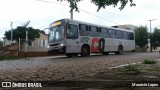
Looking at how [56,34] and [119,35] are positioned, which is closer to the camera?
[56,34]

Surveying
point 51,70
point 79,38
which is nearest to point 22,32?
point 79,38

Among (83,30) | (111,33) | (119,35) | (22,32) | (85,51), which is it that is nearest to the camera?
(83,30)

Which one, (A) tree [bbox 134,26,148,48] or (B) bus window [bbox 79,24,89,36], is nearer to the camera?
(B) bus window [bbox 79,24,89,36]

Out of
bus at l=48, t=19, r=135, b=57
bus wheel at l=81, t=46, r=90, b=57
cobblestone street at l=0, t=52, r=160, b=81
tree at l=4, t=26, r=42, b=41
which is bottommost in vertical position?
cobblestone street at l=0, t=52, r=160, b=81

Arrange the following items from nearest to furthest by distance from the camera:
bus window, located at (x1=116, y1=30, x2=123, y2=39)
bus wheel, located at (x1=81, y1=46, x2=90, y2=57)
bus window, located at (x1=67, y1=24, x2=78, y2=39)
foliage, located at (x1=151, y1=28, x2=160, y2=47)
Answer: bus window, located at (x1=67, y1=24, x2=78, y2=39)
bus wheel, located at (x1=81, y1=46, x2=90, y2=57)
bus window, located at (x1=116, y1=30, x2=123, y2=39)
foliage, located at (x1=151, y1=28, x2=160, y2=47)

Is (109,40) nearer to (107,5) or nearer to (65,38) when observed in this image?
(65,38)

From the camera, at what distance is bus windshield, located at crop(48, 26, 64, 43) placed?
21734 millimetres

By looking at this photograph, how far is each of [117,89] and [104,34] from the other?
69.0ft

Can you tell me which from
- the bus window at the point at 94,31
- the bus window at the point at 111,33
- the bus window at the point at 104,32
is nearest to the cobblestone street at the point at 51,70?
the bus window at the point at 94,31

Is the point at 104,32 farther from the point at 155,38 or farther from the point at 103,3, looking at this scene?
the point at 155,38

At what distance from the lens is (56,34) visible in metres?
22.1

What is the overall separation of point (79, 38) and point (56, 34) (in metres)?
2.10

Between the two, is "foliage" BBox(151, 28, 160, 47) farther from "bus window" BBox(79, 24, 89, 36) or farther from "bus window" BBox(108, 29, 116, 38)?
"bus window" BBox(79, 24, 89, 36)

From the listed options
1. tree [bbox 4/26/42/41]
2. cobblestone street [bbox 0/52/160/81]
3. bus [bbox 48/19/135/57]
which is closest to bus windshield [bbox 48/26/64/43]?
bus [bbox 48/19/135/57]
